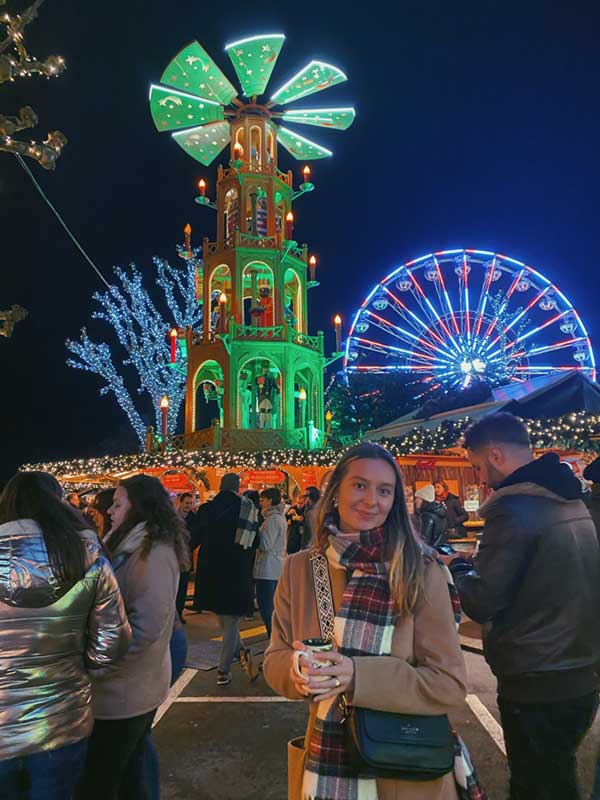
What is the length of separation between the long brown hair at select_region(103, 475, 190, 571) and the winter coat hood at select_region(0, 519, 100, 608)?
86 cm

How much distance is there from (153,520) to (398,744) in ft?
6.06

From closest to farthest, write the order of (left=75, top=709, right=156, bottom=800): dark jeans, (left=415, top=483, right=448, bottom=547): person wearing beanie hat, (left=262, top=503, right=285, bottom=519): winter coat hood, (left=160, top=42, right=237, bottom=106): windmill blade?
1. (left=75, top=709, right=156, bottom=800): dark jeans
2. (left=415, top=483, right=448, bottom=547): person wearing beanie hat
3. (left=262, top=503, right=285, bottom=519): winter coat hood
4. (left=160, top=42, right=237, bottom=106): windmill blade

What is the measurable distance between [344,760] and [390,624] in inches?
15.9

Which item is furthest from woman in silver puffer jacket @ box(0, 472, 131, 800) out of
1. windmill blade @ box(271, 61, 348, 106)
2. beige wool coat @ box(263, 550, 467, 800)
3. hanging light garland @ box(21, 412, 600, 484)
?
windmill blade @ box(271, 61, 348, 106)

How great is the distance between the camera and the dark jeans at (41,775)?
1993mm

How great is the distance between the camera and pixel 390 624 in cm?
177

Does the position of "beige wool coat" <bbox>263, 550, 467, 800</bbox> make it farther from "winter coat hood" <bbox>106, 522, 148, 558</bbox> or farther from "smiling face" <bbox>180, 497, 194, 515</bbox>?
"smiling face" <bbox>180, 497, 194, 515</bbox>

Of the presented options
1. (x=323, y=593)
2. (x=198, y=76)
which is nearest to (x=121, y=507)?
(x=323, y=593)

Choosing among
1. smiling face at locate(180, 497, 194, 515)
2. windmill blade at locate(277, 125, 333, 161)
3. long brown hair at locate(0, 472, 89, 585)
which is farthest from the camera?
windmill blade at locate(277, 125, 333, 161)

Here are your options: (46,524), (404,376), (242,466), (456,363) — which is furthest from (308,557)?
(404,376)

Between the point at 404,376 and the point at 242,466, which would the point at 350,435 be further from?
the point at 242,466

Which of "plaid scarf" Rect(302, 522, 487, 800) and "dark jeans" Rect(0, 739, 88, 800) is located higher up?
"plaid scarf" Rect(302, 522, 487, 800)

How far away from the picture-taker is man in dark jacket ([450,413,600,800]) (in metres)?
2.32

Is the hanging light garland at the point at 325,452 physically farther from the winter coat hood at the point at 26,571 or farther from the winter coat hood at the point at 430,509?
the winter coat hood at the point at 26,571
